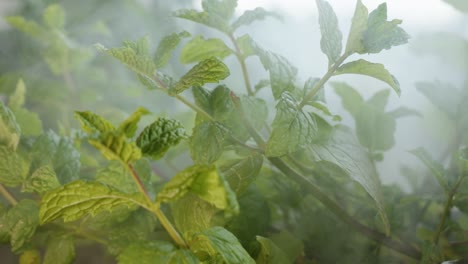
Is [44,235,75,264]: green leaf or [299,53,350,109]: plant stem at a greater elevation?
[299,53,350,109]: plant stem

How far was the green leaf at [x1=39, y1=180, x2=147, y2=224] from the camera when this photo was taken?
0.34 metres

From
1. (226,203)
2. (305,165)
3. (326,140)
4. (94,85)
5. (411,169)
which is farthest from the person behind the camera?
(94,85)

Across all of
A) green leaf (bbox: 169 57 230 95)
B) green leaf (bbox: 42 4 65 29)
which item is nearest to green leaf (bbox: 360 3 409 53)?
green leaf (bbox: 169 57 230 95)

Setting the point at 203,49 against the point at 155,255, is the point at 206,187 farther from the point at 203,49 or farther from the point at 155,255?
the point at 203,49

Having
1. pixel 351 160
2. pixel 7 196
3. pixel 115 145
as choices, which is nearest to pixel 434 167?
pixel 351 160

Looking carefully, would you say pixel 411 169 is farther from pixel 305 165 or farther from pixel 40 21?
pixel 40 21

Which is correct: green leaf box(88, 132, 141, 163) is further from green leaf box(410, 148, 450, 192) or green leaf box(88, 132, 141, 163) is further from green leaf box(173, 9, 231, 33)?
green leaf box(410, 148, 450, 192)

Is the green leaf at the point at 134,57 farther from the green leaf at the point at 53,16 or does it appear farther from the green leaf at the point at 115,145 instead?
the green leaf at the point at 53,16

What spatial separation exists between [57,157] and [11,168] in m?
0.04

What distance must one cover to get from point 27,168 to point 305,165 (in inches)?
11.7

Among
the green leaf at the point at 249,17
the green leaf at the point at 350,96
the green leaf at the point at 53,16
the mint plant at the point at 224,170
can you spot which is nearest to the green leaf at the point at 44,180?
the mint plant at the point at 224,170

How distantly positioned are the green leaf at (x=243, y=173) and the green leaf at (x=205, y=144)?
0.03 metres

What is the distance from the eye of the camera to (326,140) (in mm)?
437

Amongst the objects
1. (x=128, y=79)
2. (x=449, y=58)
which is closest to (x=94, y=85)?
(x=128, y=79)
